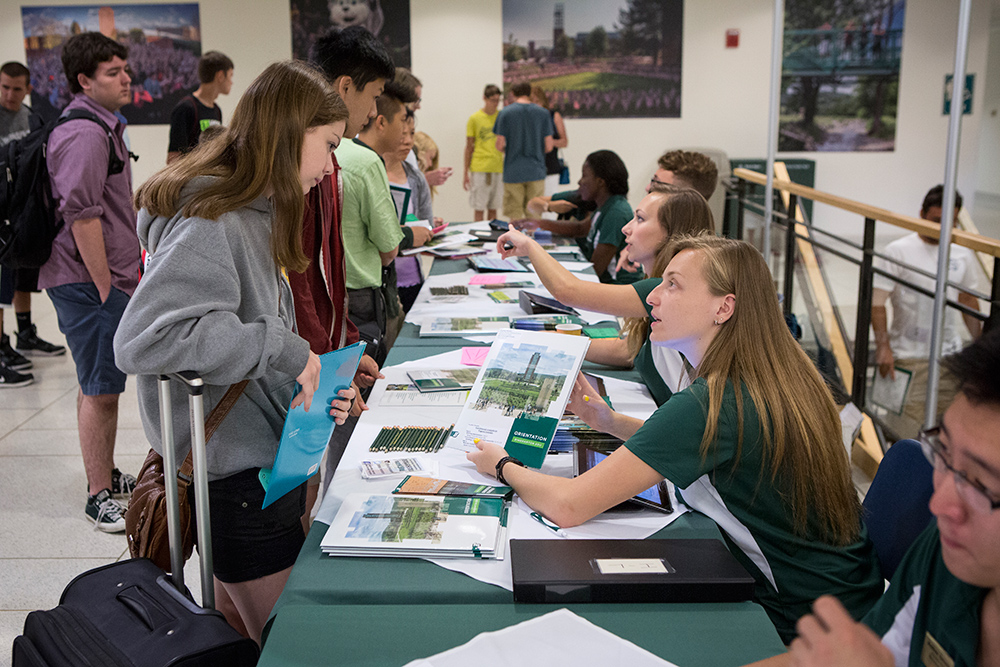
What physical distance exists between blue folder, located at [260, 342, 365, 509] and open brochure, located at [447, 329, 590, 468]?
314 mm

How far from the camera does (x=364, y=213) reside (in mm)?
2803

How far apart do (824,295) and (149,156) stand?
7.91m

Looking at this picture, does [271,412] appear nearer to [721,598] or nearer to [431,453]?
[431,453]

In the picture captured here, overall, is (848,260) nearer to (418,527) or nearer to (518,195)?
(418,527)

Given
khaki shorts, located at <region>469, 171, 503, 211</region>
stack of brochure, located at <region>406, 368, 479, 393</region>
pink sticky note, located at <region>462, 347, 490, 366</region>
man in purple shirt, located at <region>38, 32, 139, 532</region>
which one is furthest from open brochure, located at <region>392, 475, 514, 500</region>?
khaki shorts, located at <region>469, 171, 503, 211</region>

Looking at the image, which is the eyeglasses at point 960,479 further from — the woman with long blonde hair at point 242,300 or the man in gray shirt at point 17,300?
the man in gray shirt at point 17,300

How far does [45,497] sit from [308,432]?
2282 millimetres

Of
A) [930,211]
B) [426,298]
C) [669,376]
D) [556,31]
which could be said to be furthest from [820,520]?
[556,31]

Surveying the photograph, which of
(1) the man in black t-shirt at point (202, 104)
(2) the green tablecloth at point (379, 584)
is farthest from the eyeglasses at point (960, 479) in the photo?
(1) the man in black t-shirt at point (202, 104)

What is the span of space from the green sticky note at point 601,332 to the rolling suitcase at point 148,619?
60.8 inches

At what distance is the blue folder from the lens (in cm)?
151

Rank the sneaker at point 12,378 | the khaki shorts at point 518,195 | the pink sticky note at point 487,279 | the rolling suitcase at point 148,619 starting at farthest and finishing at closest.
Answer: the khaki shorts at point 518,195 < the sneaker at point 12,378 < the pink sticky note at point 487,279 < the rolling suitcase at point 148,619

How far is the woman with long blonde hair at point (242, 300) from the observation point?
1387 millimetres

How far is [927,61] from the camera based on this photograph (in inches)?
372
